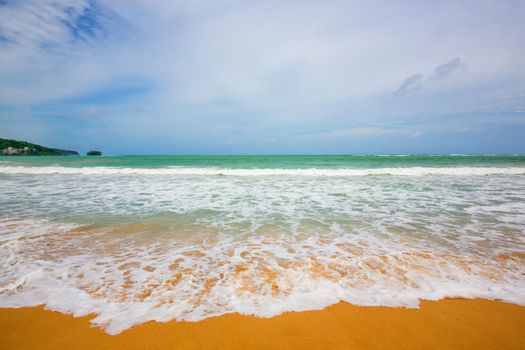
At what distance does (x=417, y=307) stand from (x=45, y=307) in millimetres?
3991

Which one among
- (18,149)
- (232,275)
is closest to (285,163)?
(232,275)

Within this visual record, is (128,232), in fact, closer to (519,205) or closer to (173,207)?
(173,207)

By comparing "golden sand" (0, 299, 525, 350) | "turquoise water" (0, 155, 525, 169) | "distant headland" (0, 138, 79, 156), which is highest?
"distant headland" (0, 138, 79, 156)

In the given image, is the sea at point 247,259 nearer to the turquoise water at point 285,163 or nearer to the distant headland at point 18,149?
the turquoise water at point 285,163

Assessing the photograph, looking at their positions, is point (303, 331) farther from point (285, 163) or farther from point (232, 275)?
point (285, 163)

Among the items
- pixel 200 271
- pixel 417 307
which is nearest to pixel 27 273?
pixel 200 271

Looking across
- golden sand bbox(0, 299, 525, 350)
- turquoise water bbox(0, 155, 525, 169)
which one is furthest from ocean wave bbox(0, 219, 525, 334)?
turquoise water bbox(0, 155, 525, 169)

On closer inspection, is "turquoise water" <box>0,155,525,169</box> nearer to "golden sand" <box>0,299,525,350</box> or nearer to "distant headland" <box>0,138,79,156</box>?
"golden sand" <box>0,299,525,350</box>

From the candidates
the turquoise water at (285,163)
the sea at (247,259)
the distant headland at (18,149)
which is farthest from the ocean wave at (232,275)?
the distant headland at (18,149)

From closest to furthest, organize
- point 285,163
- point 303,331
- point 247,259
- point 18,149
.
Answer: point 303,331 < point 247,259 < point 285,163 < point 18,149

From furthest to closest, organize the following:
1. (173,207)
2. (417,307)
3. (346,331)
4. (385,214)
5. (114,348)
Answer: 1. (173,207)
2. (385,214)
3. (417,307)
4. (346,331)
5. (114,348)

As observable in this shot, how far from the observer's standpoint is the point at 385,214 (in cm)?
669

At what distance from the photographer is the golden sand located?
220 cm

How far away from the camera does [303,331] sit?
2.36 metres
